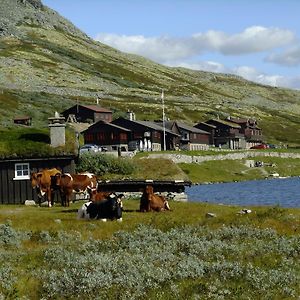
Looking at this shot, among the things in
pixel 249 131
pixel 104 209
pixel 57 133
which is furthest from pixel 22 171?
pixel 249 131

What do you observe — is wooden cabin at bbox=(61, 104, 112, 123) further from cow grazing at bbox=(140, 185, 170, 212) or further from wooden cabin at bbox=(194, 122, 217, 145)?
cow grazing at bbox=(140, 185, 170, 212)

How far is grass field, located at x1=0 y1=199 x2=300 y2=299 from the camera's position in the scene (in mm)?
17203

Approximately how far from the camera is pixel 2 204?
41844mm

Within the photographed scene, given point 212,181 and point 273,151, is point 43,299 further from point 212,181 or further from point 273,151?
point 273,151

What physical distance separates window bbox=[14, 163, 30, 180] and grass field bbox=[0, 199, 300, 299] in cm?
1111

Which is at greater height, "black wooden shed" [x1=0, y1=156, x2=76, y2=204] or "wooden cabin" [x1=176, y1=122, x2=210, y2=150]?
"wooden cabin" [x1=176, y1=122, x2=210, y2=150]

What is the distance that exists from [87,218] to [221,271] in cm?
1220

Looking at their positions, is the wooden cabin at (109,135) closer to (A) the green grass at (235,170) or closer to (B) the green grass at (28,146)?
(A) the green grass at (235,170)

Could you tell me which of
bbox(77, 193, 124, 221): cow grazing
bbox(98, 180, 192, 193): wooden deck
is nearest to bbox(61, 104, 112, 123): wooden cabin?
bbox(98, 180, 192, 193): wooden deck

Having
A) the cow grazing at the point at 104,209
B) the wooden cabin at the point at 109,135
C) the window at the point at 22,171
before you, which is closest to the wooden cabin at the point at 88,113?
the wooden cabin at the point at 109,135

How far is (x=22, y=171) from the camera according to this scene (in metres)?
42.2

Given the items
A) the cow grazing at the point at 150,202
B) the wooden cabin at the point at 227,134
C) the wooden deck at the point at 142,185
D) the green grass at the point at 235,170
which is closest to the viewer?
the cow grazing at the point at 150,202

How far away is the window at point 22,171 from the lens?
42031mm

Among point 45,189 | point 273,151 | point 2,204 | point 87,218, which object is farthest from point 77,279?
point 273,151
